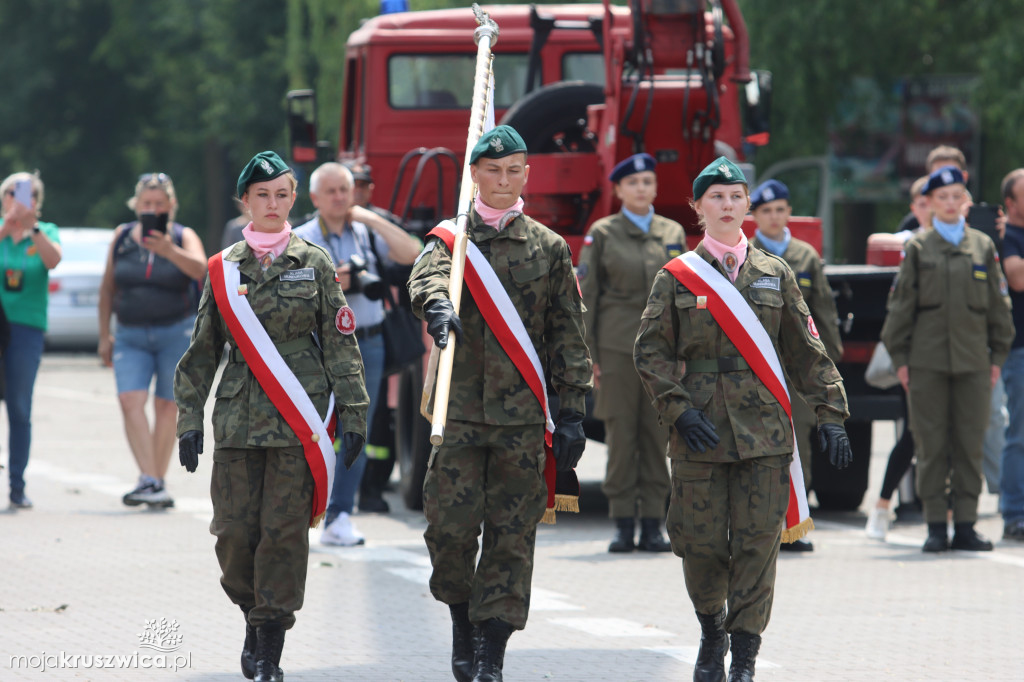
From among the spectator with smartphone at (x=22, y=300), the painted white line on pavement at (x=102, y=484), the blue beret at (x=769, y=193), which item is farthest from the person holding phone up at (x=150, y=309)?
the blue beret at (x=769, y=193)

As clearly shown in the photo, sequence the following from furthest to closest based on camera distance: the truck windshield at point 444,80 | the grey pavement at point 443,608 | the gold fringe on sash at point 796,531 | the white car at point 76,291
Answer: the white car at point 76,291 → the truck windshield at point 444,80 → the grey pavement at point 443,608 → the gold fringe on sash at point 796,531

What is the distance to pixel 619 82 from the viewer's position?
1082cm

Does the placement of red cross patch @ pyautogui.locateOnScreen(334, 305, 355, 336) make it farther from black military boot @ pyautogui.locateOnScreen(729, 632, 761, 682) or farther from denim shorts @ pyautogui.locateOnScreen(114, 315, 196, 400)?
denim shorts @ pyautogui.locateOnScreen(114, 315, 196, 400)

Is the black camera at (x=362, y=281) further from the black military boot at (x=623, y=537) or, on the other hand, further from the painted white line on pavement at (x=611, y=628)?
the painted white line on pavement at (x=611, y=628)

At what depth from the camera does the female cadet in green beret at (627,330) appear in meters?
9.66

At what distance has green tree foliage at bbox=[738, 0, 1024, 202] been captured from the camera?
23.3m

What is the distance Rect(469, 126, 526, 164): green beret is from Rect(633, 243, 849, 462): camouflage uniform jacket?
0.70 metres

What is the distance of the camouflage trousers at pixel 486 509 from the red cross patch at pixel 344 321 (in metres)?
0.53

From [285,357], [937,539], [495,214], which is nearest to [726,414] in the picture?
[495,214]

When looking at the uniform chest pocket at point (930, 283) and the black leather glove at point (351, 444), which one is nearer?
the black leather glove at point (351, 444)

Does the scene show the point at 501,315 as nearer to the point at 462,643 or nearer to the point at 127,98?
the point at 462,643

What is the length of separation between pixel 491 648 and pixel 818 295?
13.1 ft

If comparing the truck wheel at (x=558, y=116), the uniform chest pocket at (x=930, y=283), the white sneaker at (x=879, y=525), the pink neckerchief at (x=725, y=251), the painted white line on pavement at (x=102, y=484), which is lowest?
the painted white line on pavement at (x=102, y=484)

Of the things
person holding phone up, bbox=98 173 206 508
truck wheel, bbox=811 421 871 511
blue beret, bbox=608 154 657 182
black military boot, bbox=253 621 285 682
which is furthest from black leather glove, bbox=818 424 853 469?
person holding phone up, bbox=98 173 206 508
